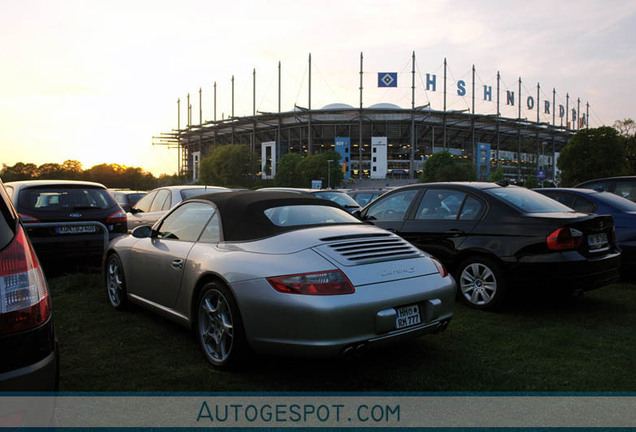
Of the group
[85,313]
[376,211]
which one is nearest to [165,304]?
[85,313]

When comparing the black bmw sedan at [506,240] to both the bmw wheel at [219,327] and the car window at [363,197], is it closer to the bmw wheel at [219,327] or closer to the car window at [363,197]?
the bmw wheel at [219,327]

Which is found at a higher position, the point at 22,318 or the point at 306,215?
the point at 306,215

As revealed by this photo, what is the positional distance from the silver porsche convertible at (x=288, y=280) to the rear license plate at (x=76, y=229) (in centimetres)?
347

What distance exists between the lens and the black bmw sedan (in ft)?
16.3

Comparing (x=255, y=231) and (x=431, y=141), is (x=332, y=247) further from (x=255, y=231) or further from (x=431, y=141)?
(x=431, y=141)

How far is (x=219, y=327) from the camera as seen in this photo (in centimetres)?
363

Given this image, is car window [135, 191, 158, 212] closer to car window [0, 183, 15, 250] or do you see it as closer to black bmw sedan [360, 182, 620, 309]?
black bmw sedan [360, 182, 620, 309]

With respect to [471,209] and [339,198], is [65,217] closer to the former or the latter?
[471,209]

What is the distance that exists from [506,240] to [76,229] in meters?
6.24

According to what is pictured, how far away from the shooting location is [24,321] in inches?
75.0

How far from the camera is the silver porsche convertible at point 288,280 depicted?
3115 millimetres

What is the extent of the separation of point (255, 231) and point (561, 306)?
4.08 metres

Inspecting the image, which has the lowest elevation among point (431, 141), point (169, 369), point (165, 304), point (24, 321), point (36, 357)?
point (169, 369)

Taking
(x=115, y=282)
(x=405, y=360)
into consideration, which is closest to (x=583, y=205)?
(x=405, y=360)
